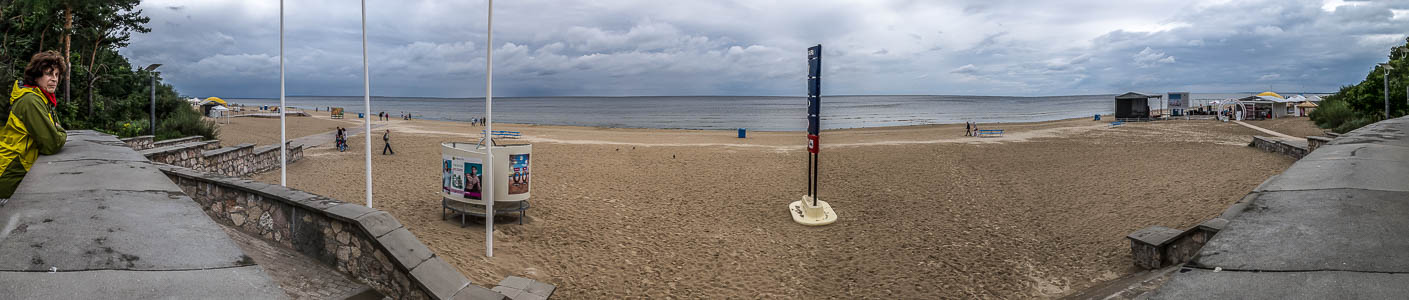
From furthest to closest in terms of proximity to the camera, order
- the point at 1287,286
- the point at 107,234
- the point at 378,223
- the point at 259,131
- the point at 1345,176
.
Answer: the point at 259,131
the point at 1345,176
the point at 378,223
the point at 1287,286
the point at 107,234

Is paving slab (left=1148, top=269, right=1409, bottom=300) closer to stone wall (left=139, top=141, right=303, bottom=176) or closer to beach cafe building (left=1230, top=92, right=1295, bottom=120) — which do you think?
stone wall (left=139, top=141, right=303, bottom=176)

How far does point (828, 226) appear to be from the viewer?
34.5 ft

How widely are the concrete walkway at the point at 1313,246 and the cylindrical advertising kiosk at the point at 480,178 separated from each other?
7274 mm

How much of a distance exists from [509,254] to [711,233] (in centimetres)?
316

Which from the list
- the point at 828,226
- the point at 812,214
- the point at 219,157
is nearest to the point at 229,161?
the point at 219,157

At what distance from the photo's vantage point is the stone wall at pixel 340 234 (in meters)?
4.56

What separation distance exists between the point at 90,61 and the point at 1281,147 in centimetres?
3438

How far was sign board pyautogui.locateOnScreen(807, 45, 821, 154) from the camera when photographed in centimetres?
1022

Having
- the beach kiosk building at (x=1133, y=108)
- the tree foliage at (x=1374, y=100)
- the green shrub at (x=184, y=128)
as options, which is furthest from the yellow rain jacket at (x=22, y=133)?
the beach kiosk building at (x=1133, y=108)

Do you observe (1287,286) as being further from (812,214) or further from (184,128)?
(184,128)

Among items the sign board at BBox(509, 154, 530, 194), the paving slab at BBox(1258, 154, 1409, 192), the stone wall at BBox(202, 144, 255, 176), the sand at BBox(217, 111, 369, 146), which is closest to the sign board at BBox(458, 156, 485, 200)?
the sign board at BBox(509, 154, 530, 194)

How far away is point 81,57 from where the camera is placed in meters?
19.2

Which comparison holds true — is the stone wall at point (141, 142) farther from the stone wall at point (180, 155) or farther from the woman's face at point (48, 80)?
the woman's face at point (48, 80)

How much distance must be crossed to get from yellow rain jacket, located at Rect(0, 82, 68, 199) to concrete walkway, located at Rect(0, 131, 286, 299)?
279 millimetres
